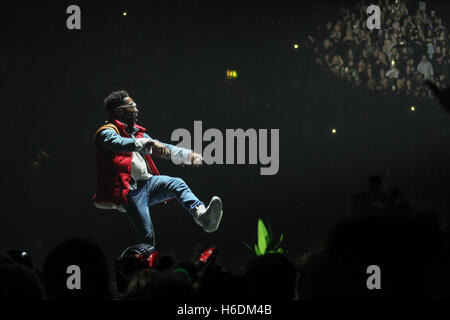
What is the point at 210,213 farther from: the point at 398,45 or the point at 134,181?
the point at 398,45

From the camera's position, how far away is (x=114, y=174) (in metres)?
4.33

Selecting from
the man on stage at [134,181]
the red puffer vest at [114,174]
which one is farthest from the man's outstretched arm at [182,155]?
the red puffer vest at [114,174]

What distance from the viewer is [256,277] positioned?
1.77 metres

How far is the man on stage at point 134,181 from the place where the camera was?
168 inches

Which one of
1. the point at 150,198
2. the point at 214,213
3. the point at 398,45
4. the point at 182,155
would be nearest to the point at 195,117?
the point at 182,155

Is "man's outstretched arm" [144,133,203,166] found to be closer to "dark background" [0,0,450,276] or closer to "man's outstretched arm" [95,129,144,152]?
"man's outstretched arm" [95,129,144,152]

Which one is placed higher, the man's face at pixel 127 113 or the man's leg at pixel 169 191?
the man's face at pixel 127 113

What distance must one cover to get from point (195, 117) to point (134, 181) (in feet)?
3.28

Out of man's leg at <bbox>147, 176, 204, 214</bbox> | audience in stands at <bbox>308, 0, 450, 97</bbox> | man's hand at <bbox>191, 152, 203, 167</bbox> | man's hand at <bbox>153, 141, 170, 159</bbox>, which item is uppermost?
audience in stands at <bbox>308, 0, 450, 97</bbox>

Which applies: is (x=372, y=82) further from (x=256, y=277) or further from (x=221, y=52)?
(x=256, y=277)

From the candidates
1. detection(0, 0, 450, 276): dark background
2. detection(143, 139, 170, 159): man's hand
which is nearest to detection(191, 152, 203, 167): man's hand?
detection(143, 139, 170, 159): man's hand

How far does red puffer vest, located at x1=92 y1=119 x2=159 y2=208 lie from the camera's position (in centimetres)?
430

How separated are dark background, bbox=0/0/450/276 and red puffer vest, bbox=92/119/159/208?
2.09 ft

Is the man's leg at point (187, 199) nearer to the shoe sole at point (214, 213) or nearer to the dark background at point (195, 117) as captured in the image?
the shoe sole at point (214, 213)
